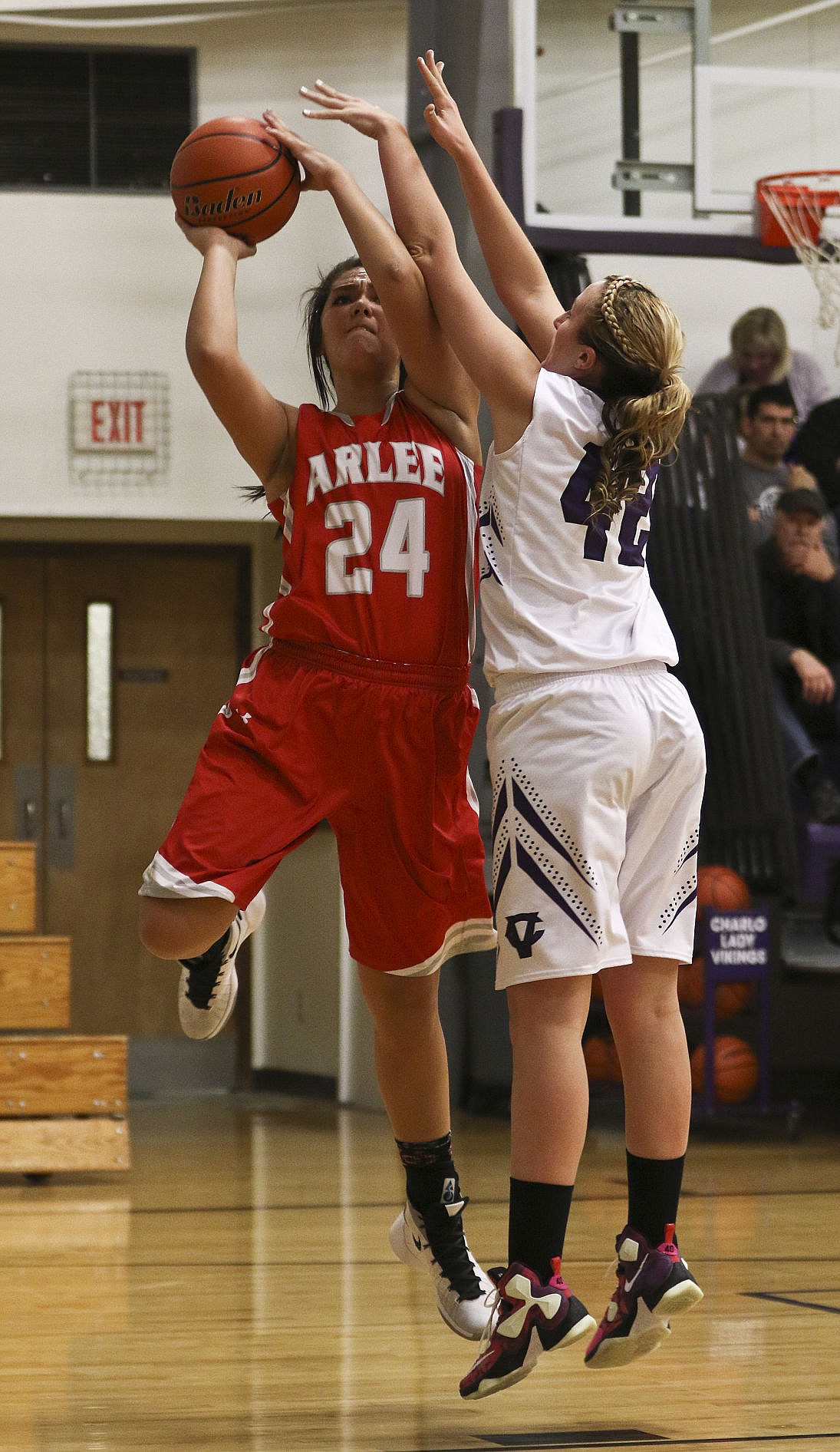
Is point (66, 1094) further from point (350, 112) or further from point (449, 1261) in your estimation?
point (350, 112)

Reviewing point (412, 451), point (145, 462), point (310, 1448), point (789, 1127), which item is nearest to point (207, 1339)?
point (310, 1448)

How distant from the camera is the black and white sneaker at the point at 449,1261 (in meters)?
3.02

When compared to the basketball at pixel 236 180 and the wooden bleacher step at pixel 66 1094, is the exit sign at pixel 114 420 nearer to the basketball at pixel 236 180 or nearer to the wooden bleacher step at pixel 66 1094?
the wooden bleacher step at pixel 66 1094

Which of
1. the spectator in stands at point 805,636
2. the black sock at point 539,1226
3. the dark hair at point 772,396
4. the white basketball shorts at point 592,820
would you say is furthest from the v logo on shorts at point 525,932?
the dark hair at point 772,396

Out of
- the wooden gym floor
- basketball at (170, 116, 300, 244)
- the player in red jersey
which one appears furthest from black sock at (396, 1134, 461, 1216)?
basketball at (170, 116, 300, 244)

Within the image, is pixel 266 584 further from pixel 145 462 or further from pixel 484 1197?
pixel 484 1197

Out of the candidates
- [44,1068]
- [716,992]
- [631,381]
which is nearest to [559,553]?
[631,381]

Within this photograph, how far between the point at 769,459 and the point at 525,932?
5287 millimetres

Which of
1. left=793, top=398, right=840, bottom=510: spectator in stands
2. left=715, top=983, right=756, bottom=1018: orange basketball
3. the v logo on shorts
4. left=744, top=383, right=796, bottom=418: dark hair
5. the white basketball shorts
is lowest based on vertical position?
left=715, top=983, right=756, bottom=1018: orange basketball

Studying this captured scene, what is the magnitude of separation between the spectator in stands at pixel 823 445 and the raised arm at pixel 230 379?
4.85 metres

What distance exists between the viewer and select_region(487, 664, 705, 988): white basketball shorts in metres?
2.51

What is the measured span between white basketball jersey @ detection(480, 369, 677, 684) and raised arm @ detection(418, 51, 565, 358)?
24cm

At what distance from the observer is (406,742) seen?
294 centimetres

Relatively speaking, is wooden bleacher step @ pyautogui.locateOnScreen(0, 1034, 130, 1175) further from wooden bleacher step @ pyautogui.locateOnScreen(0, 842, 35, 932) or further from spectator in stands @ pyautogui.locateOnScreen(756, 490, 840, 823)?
spectator in stands @ pyautogui.locateOnScreen(756, 490, 840, 823)
